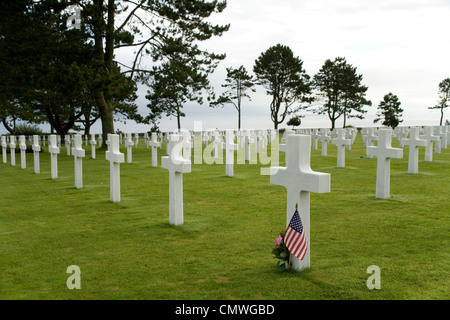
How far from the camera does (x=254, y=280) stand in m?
3.98

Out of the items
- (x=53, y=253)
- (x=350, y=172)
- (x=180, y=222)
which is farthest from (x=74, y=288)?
(x=350, y=172)

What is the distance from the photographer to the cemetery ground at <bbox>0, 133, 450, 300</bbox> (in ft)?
12.5

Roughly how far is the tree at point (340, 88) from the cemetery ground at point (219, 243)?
4668 cm

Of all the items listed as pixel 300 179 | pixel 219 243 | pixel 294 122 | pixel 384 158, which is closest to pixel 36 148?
pixel 219 243

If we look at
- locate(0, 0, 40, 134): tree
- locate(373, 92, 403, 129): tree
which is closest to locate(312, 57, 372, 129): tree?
locate(373, 92, 403, 129): tree

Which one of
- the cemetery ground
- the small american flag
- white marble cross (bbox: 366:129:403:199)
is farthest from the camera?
white marble cross (bbox: 366:129:403:199)

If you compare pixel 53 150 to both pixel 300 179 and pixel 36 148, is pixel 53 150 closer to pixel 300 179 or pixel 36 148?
pixel 36 148

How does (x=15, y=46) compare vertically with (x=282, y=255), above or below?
above

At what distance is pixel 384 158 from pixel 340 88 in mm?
48424

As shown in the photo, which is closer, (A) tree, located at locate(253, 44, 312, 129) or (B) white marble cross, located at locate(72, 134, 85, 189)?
(B) white marble cross, located at locate(72, 134, 85, 189)

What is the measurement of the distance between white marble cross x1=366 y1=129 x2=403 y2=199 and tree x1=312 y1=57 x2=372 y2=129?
154ft

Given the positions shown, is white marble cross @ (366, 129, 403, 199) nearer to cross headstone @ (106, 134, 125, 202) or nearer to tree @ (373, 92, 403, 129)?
cross headstone @ (106, 134, 125, 202)

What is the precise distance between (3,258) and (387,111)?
→ 58599 mm

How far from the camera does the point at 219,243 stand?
17.2 ft
